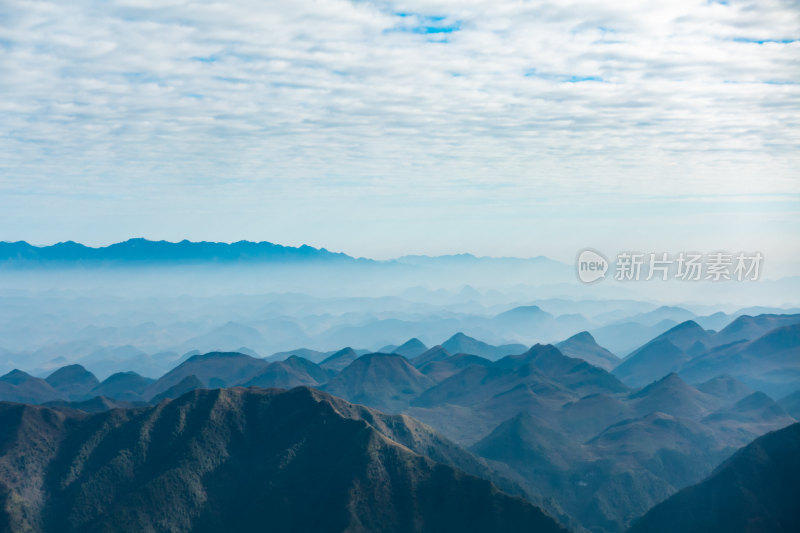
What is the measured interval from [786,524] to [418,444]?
214ft

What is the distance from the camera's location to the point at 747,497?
9806cm

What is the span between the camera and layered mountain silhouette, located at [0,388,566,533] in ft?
314

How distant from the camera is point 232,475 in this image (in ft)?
358

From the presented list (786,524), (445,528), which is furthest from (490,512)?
(786,524)

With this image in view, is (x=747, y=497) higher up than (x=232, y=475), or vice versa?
Answer: (x=747, y=497)

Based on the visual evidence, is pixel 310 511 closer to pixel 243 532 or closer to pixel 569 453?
pixel 243 532

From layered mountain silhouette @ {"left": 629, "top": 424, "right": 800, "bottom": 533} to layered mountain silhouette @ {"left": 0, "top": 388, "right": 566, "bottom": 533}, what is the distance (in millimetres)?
24497

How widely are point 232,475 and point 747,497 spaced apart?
7906 cm

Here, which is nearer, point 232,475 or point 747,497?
point 747,497

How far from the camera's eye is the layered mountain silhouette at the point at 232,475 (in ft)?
314

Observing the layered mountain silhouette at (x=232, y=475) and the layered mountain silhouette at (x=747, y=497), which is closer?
the layered mountain silhouette at (x=232, y=475)

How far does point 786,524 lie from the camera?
311ft

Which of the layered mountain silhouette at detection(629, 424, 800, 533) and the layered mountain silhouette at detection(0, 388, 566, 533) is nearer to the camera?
the layered mountain silhouette at detection(0, 388, 566, 533)

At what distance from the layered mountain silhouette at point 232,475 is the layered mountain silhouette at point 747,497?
24.5m
